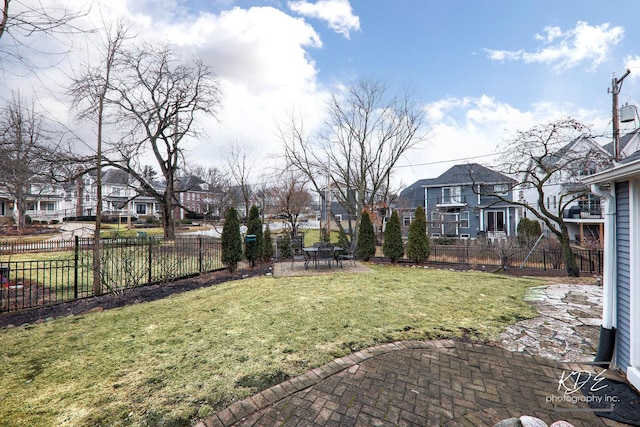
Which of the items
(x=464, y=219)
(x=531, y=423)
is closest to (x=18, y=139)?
(x=531, y=423)

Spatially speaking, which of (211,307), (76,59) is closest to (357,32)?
(76,59)

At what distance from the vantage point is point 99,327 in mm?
4727

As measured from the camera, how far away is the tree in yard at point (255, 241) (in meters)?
10.9

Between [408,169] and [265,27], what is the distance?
13041 millimetres

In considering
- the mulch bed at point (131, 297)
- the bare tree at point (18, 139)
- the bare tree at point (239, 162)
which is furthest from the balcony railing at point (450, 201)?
the bare tree at point (18, 139)

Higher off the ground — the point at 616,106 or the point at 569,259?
the point at 616,106

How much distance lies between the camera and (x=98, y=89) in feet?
25.1

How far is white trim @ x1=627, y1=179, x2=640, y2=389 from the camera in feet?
9.77

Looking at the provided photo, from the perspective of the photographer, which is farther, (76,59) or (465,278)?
(465,278)

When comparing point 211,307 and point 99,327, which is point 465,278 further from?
point 99,327

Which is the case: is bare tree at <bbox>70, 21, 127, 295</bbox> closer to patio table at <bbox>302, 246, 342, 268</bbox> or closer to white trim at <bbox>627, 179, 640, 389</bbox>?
patio table at <bbox>302, 246, 342, 268</bbox>

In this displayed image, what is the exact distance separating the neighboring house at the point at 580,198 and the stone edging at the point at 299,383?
1027 cm

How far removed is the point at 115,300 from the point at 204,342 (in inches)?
165

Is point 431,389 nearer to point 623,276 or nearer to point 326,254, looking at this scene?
point 623,276
